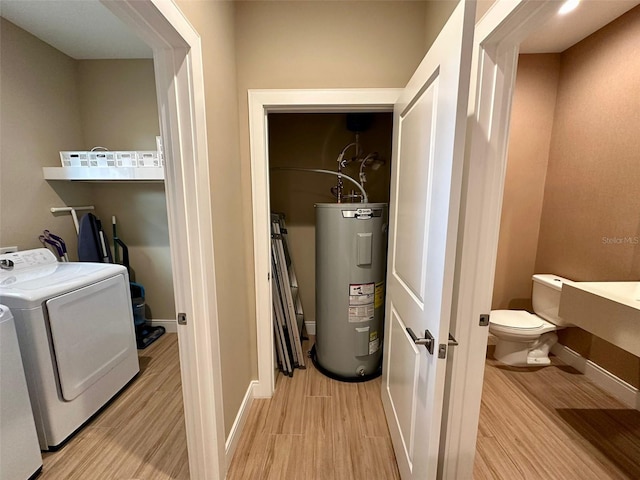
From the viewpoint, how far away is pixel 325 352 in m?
2.08

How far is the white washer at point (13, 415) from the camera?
47.3 inches

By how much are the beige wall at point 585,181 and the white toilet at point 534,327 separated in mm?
195

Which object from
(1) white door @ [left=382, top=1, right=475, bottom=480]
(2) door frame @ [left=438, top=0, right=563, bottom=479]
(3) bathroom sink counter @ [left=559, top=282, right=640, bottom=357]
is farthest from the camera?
(3) bathroom sink counter @ [left=559, top=282, right=640, bottom=357]

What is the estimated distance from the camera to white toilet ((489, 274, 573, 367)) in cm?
210

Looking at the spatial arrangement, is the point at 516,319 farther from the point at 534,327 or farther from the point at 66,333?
the point at 66,333

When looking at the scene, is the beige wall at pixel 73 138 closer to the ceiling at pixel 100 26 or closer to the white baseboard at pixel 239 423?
the ceiling at pixel 100 26

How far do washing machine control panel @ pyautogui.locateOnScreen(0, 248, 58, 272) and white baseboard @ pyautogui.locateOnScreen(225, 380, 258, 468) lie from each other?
66.8 inches

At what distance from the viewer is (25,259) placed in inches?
70.5

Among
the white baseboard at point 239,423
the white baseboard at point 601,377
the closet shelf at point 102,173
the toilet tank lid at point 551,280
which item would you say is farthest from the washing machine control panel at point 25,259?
the white baseboard at point 601,377

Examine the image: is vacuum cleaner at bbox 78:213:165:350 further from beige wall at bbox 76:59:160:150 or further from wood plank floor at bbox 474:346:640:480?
wood plank floor at bbox 474:346:640:480

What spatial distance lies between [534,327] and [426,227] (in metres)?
1.83

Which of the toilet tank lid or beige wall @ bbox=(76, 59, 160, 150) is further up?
beige wall @ bbox=(76, 59, 160, 150)

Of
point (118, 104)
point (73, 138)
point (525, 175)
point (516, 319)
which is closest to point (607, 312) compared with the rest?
point (516, 319)

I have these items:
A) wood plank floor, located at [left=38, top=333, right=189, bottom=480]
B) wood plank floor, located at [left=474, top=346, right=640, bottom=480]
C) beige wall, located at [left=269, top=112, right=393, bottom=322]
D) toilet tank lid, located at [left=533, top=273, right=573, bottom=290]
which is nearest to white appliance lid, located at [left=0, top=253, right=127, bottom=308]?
wood plank floor, located at [left=38, top=333, right=189, bottom=480]
